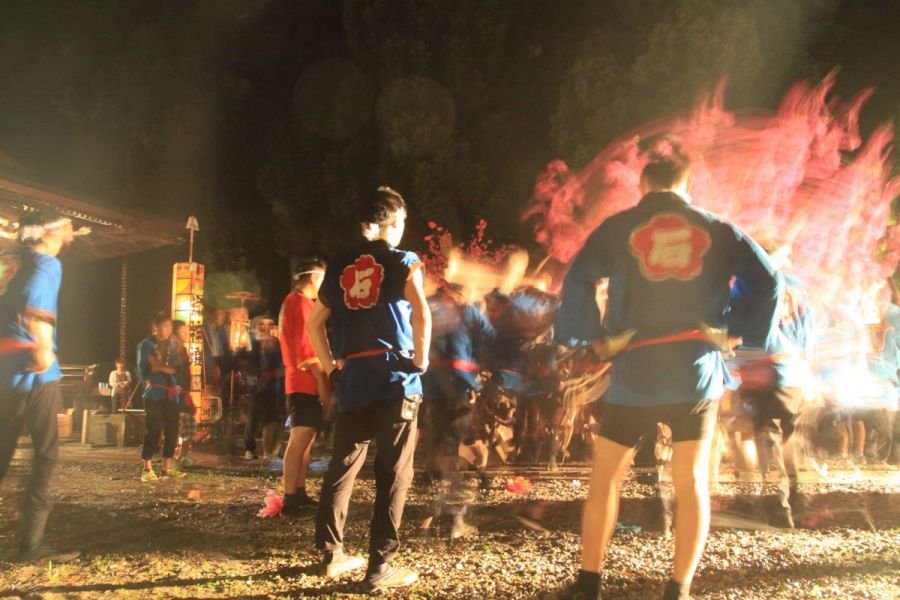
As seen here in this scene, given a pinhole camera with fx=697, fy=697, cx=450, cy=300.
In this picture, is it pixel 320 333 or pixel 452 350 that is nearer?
pixel 320 333

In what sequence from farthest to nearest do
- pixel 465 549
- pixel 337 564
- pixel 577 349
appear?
1. pixel 577 349
2. pixel 465 549
3. pixel 337 564

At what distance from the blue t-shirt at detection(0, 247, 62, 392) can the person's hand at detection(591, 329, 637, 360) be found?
3.20 m

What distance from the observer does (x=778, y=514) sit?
5.16 metres

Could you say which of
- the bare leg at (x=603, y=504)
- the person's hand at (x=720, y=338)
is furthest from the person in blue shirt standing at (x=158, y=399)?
the person's hand at (x=720, y=338)

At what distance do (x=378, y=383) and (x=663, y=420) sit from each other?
4.84 feet

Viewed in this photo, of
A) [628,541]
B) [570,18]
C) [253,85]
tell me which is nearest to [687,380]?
[628,541]

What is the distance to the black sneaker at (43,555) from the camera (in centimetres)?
425

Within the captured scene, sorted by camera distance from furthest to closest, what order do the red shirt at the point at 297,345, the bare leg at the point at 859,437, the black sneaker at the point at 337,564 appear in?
the bare leg at the point at 859,437
the red shirt at the point at 297,345
the black sneaker at the point at 337,564

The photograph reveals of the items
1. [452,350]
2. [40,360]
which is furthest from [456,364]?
[40,360]

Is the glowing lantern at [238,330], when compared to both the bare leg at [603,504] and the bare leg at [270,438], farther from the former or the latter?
the bare leg at [603,504]

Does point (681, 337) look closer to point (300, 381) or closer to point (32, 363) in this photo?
point (300, 381)

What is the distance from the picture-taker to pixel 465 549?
4492 millimetres

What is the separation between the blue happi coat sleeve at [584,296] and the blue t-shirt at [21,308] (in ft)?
9.97

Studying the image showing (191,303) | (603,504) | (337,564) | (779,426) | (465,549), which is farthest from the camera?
(191,303)
